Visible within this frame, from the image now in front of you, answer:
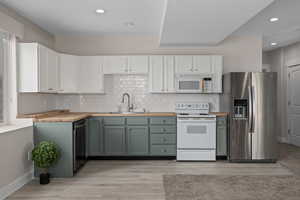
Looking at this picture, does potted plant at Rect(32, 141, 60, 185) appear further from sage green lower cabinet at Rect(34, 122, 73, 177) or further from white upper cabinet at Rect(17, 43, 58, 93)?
white upper cabinet at Rect(17, 43, 58, 93)

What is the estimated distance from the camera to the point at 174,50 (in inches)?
194

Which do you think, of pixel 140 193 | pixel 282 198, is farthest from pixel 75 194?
pixel 282 198

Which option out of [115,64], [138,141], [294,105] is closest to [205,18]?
[115,64]

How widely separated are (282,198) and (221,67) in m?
2.61

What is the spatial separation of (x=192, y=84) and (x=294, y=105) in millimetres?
2980

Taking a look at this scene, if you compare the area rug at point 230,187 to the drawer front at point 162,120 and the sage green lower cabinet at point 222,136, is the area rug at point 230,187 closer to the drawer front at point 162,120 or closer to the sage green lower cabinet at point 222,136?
the sage green lower cabinet at point 222,136

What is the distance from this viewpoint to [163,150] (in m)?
4.44

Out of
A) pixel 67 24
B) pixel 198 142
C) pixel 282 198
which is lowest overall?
pixel 282 198

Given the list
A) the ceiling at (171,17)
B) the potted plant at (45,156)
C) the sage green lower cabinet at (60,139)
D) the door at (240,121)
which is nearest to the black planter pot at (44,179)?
the potted plant at (45,156)

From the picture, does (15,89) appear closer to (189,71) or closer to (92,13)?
(92,13)

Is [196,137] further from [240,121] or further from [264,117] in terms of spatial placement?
[264,117]

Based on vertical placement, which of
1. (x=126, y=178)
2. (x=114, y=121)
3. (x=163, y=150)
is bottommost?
(x=126, y=178)

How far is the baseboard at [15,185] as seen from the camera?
108 inches

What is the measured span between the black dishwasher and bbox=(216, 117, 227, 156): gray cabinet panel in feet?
8.20
